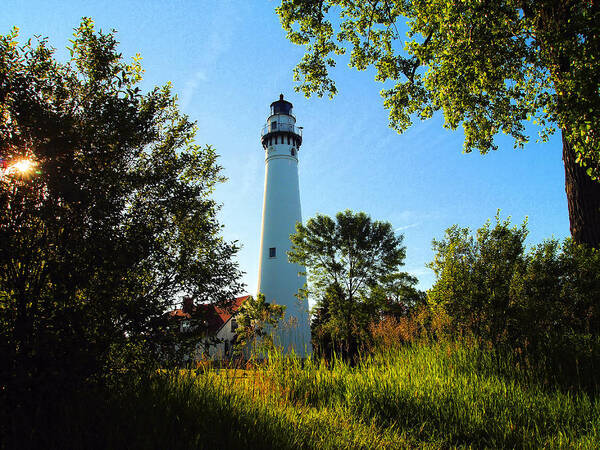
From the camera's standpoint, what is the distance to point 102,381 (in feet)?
12.2

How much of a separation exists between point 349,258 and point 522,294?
15979 millimetres

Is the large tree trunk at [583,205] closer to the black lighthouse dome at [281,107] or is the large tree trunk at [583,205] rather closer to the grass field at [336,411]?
the grass field at [336,411]

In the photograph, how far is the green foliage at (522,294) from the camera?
6.45 m

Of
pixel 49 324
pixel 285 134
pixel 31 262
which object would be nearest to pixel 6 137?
pixel 31 262

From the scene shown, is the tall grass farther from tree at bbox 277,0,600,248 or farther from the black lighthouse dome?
the black lighthouse dome

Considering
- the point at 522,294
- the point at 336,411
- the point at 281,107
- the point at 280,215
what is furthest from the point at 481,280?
the point at 281,107

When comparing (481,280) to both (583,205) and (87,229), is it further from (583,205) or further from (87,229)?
(87,229)

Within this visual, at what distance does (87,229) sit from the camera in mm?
3758

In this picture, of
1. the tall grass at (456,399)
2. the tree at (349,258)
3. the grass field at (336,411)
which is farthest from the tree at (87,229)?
the tree at (349,258)

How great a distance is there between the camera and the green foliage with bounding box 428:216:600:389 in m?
6.45

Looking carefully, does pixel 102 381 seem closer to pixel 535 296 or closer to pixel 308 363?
pixel 308 363

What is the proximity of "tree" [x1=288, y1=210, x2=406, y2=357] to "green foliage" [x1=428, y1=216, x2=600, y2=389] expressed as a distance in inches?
573

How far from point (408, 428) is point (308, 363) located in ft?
8.00

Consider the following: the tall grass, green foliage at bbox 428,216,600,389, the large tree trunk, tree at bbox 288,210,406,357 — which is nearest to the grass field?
the tall grass
